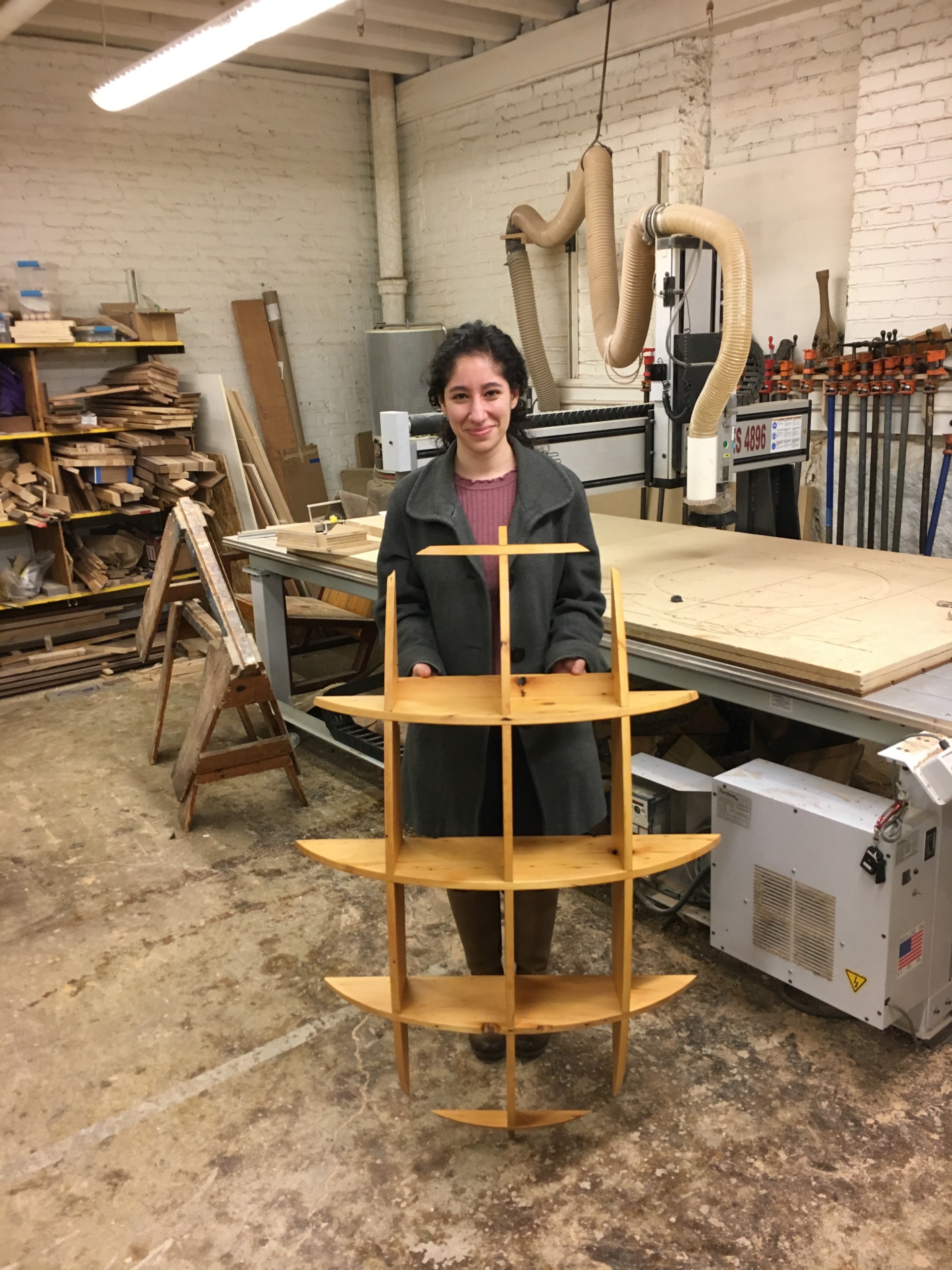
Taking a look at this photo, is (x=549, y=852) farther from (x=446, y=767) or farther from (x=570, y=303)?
(x=570, y=303)

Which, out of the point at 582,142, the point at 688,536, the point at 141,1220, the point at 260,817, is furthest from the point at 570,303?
the point at 141,1220

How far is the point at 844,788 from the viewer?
207cm

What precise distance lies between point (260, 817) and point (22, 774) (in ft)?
3.68

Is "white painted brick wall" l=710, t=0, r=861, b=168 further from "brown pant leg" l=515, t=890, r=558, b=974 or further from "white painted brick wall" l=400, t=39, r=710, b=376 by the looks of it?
"brown pant leg" l=515, t=890, r=558, b=974

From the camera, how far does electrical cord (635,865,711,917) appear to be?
2.41 meters

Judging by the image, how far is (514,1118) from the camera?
173 cm

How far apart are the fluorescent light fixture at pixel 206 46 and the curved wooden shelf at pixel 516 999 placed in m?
3.08

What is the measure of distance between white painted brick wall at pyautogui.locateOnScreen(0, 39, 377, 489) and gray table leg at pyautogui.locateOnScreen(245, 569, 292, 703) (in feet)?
7.90

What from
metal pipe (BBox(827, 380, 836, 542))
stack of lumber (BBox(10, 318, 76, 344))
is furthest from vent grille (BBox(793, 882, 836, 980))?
stack of lumber (BBox(10, 318, 76, 344))

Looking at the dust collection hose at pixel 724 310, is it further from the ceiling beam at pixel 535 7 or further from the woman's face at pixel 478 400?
the ceiling beam at pixel 535 7

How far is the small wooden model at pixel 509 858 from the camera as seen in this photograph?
1.56 meters

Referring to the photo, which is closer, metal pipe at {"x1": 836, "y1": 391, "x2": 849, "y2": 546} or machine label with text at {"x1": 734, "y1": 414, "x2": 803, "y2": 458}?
machine label with text at {"x1": 734, "y1": 414, "x2": 803, "y2": 458}

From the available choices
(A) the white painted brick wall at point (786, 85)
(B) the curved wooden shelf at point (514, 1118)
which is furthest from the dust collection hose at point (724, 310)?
(B) the curved wooden shelf at point (514, 1118)

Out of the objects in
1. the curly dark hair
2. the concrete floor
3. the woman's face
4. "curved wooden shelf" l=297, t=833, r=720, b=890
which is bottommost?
the concrete floor
